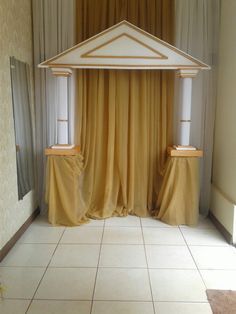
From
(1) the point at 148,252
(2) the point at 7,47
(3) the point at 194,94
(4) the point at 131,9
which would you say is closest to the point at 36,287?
(1) the point at 148,252

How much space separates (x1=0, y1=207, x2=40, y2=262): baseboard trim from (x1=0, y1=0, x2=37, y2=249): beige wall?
4 cm

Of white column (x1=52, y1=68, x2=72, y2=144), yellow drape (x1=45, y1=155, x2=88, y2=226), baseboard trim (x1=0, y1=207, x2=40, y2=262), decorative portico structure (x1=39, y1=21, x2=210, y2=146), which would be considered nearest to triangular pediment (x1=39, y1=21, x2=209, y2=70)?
decorative portico structure (x1=39, y1=21, x2=210, y2=146)

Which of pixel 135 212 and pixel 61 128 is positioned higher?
pixel 61 128

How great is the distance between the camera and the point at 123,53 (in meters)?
3.42

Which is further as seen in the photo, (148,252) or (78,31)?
(78,31)

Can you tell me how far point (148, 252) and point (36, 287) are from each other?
1.06 m

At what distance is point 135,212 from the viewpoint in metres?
4.05

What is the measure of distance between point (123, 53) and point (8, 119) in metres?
1.33

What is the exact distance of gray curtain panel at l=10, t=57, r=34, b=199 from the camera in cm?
324

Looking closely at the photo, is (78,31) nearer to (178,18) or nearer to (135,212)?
(178,18)

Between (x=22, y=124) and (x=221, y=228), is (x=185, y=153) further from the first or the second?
(x=22, y=124)

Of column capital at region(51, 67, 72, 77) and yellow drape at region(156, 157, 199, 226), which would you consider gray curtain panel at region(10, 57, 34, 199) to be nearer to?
column capital at region(51, 67, 72, 77)

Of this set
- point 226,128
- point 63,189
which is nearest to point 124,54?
point 226,128

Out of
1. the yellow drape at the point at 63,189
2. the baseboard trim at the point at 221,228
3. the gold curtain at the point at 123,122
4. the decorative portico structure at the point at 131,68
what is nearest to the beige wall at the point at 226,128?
the baseboard trim at the point at 221,228
